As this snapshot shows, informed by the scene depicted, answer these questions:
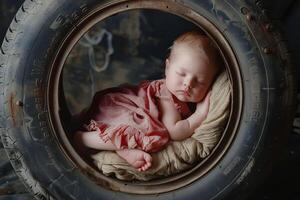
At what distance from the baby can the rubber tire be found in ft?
0.18

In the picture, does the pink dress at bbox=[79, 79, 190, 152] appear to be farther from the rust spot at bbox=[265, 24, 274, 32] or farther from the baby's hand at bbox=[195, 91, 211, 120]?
the rust spot at bbox=[265, 24, 274, 32]

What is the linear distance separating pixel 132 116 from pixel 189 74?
127 mm

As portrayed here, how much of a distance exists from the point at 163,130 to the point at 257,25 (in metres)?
0.23

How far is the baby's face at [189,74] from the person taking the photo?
37.9 inches

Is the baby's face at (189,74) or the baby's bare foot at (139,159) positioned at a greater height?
the baby's face at (189,74)

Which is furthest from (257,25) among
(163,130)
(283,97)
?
(163,130)

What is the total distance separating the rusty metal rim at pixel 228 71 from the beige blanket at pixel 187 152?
1 cm

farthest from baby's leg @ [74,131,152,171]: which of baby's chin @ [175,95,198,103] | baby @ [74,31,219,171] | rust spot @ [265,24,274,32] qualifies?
rust spot @ [265,24,274,32]

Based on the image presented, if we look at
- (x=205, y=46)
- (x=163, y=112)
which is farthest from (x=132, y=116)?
(x=205, y=46)

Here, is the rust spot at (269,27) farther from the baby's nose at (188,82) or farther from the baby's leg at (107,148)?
the baby's leg at (107,148)

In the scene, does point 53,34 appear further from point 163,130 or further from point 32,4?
point 163,130

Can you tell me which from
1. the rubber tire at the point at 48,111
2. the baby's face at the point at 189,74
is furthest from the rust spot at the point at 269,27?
the baby's face at the point at 189,74

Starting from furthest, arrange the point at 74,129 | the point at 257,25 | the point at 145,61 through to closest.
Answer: the point at 145,61 → the point at 74,129 → the point at 257,25

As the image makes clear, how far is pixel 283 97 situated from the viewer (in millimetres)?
948
